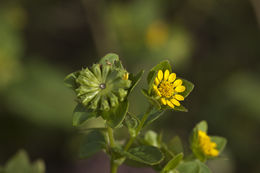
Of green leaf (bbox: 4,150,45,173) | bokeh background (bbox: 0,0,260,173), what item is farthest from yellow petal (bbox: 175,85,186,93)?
bokeh background (bbox: 0,0,260,173)

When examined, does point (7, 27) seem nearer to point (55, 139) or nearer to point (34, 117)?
point (34, 117)

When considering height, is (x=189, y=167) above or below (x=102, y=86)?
below

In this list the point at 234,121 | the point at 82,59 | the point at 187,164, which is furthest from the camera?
the point at 82,59

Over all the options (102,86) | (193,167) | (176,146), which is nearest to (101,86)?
(102,86)

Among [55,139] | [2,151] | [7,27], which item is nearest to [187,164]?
[55,139]

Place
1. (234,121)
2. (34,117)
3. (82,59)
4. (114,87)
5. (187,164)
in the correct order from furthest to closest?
(82,59), (234,121), (34,117), (187,164), (114,87)

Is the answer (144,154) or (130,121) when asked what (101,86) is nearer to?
(130,121)

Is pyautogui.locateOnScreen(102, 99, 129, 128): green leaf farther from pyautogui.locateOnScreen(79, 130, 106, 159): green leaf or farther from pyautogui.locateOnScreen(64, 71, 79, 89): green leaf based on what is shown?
pyautogui.locateOnScreen(79, 130, 106, 159): green leaf
